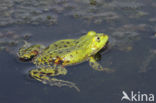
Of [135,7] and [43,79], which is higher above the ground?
[135,7]

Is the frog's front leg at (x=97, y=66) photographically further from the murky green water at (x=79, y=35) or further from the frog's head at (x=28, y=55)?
the frog's head at (x=28, y=55)

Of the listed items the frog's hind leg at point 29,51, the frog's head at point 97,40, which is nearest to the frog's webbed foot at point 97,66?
the frog's head at point 97,40

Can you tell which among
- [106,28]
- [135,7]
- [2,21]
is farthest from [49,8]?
[135,7]

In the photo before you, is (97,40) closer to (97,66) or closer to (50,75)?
(97,66)

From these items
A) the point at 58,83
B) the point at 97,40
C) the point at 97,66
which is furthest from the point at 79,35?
the point at 58,83

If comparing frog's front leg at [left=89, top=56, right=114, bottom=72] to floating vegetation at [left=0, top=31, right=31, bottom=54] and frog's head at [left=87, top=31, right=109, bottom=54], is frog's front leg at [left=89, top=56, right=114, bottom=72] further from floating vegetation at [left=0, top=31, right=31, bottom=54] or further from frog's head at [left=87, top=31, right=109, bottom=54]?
floating vegetation at [left=0, top=31, right=31, bottom=54]

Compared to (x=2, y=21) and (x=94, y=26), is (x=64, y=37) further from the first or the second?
(x=2, y=21)
